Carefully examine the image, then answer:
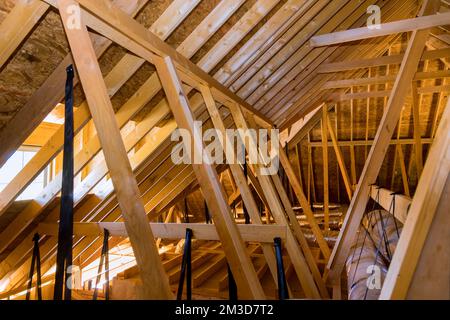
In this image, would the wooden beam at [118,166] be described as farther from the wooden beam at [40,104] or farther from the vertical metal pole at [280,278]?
the vertical metal pole at [280,278]

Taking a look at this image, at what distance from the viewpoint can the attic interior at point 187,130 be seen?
143 cm

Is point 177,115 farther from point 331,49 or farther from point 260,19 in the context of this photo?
point 331,49

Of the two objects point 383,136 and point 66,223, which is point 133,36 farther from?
point 383,136

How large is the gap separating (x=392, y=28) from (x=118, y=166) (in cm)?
280

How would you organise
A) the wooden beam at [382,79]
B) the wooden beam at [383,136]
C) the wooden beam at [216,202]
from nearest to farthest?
1. the wooden beam at [216,202]
2. the wooden beam at [383,136]
3. the wooden beam at [382,79]

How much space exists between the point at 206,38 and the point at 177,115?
2.34 feet

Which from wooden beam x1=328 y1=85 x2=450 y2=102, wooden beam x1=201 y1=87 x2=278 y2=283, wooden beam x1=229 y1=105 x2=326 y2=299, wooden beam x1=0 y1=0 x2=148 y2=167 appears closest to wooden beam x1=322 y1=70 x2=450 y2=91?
wooden beam x1=328 y1=85 x2=450 y2=102

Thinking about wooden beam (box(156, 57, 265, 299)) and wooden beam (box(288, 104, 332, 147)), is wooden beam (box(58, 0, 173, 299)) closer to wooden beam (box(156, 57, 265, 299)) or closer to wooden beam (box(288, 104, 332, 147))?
wooden beam (box(156, 57, 265, 299))

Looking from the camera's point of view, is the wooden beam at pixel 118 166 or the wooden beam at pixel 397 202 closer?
the wooden beam at pixel 118 166

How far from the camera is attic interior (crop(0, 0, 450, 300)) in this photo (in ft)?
4.70

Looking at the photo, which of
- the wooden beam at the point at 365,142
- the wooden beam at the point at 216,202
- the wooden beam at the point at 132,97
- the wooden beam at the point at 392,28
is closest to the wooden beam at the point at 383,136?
the wooden beam at the point at 392,28

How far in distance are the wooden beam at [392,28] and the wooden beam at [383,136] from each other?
0.16 meters

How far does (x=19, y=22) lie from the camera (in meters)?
1.43

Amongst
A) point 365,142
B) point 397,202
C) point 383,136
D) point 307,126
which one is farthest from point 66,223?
point 365,142
